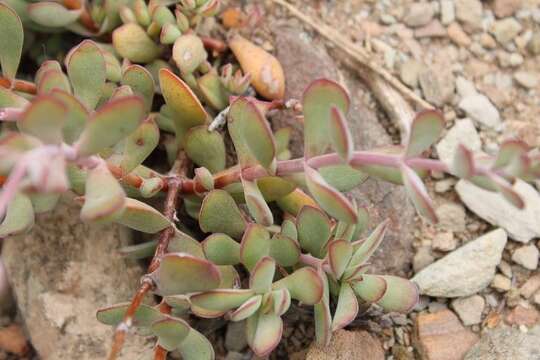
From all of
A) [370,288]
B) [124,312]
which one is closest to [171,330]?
[124,312]

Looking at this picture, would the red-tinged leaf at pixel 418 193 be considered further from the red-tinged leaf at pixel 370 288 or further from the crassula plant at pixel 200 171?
the red-tinged leaf at pixel 370 288

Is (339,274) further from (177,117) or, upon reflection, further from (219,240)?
(177,117)

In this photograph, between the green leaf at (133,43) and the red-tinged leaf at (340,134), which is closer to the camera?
the red-tinged leaf at (340,134)

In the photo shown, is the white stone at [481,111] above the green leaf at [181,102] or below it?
below

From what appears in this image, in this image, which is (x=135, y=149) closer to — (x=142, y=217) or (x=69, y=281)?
(x=142, y=217)

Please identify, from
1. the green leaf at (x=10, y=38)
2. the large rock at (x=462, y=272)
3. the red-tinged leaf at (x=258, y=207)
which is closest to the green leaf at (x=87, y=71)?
the green leaf at (x=10, y=38)

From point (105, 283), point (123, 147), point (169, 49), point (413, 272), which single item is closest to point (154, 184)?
point (123, 147)
